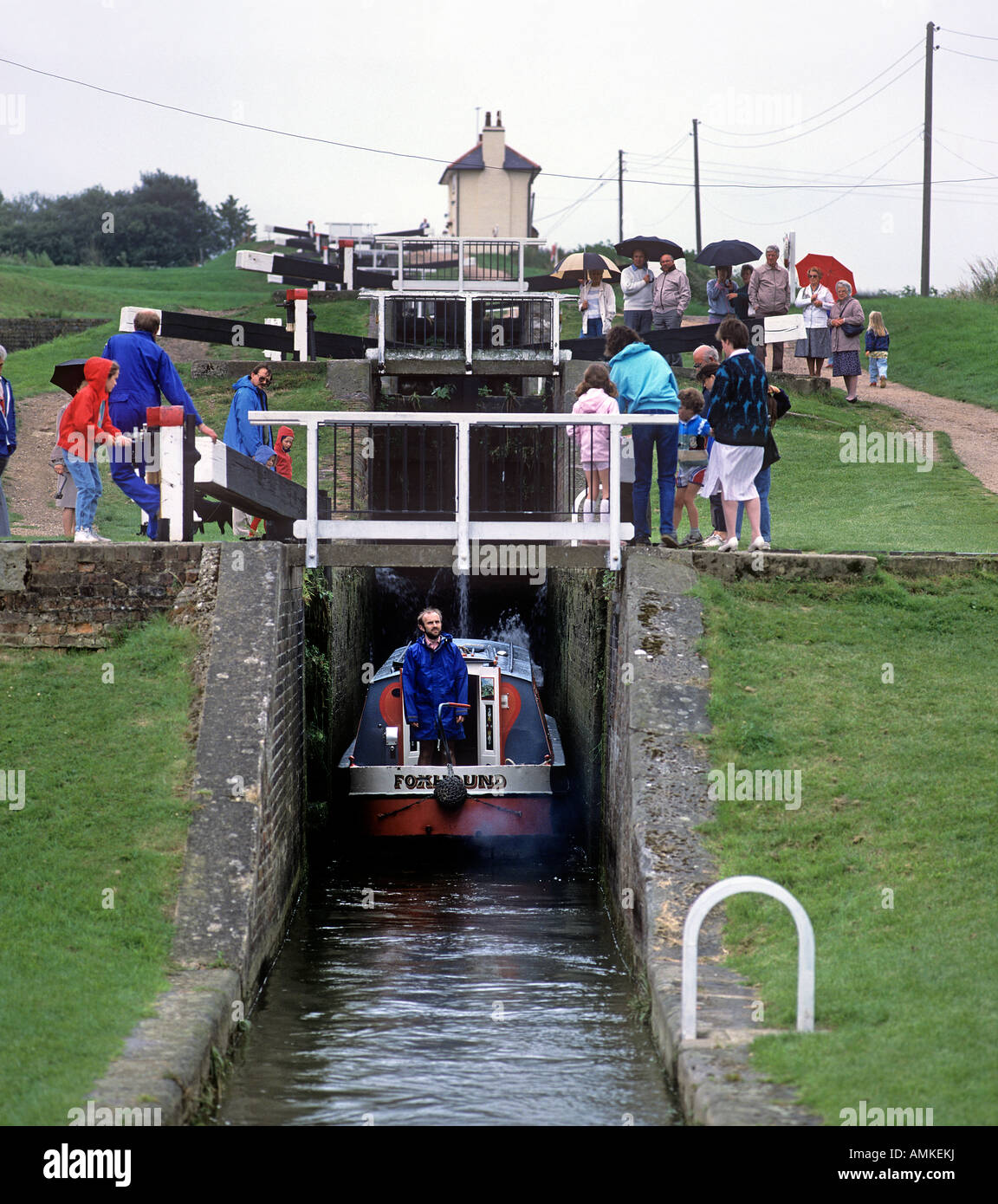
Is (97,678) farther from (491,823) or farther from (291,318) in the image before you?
(291,318)

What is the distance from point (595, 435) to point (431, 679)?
2709 mm

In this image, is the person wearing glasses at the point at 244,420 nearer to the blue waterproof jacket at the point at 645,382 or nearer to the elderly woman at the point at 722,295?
the blue waterproof jacket at the point at 645,382

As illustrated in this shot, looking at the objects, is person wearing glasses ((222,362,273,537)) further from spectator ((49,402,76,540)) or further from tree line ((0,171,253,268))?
tree line ((0,171,253,268))

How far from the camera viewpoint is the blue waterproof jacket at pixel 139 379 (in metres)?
10.7

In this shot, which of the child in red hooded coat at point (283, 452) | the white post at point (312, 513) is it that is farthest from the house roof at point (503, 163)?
the white post at point (312, 513)

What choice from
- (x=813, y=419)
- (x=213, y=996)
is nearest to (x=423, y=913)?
(x=213, y=996)

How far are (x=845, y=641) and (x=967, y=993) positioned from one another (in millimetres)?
4374

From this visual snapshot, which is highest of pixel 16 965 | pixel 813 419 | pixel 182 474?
pixel 813 419

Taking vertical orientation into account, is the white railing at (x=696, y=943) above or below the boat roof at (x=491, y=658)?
below

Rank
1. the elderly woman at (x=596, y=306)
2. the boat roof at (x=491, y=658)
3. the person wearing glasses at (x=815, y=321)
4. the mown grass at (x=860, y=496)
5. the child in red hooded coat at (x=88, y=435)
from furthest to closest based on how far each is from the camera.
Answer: the elderly woman at (x=596, y=306)
the person wearing glasses at (x=815, y=321)
the mown grass at (x=860, y=496)
the boat roof at (x=491, y=658)
the child in red hooded coat at (x=88, y=435)

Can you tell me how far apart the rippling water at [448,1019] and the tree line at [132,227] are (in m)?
50.4

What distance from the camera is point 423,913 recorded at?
10.3 meters

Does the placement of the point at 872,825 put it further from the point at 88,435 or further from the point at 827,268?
the point at 827,268
